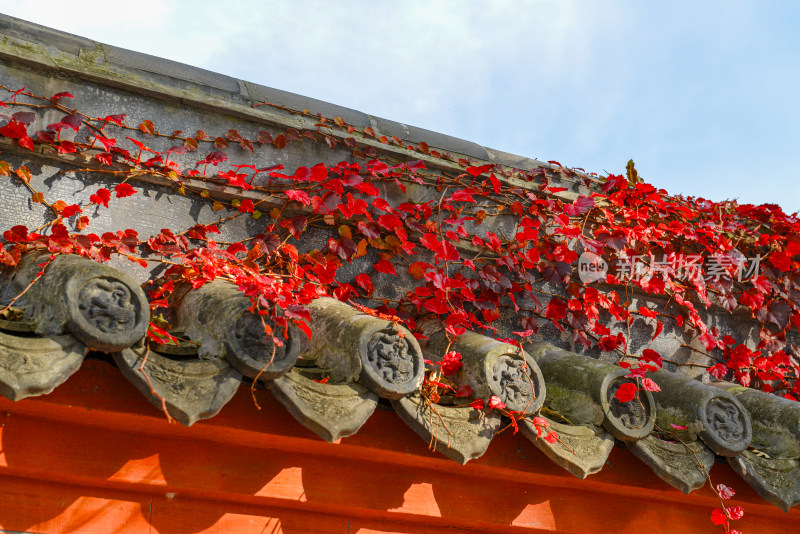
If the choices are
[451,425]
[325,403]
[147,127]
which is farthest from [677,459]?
[147,127]

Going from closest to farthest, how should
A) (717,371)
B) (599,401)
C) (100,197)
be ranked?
(599,401), (100,197), (717,371)

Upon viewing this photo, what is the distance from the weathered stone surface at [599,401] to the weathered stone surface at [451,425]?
0.48m

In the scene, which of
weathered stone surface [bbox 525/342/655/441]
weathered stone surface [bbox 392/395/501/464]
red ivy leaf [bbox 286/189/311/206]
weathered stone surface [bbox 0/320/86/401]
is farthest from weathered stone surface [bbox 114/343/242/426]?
weathered stone surface [bbox 525/342/655/441]

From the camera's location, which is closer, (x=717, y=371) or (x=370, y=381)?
(x=370, y=381)

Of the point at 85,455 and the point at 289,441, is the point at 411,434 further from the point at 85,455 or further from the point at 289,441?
the point at 85,455

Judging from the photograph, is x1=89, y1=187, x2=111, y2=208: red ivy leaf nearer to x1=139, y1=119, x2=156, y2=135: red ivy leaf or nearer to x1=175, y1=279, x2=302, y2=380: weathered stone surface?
x1=139, y1=119, x2=156, y2=135: red ivy leaf

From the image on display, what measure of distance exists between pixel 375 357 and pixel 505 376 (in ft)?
1.92

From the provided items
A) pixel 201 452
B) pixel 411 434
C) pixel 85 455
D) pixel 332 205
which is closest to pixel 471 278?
pixel 332 205

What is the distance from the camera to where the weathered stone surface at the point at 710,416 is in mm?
3040

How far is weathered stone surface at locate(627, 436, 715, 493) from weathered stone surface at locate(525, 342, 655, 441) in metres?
0.10

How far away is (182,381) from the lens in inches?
89.7

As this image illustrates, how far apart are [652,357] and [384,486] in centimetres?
177

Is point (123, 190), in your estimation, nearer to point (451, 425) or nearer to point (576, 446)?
point (451, 425)

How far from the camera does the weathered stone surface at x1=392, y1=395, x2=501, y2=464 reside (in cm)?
262
